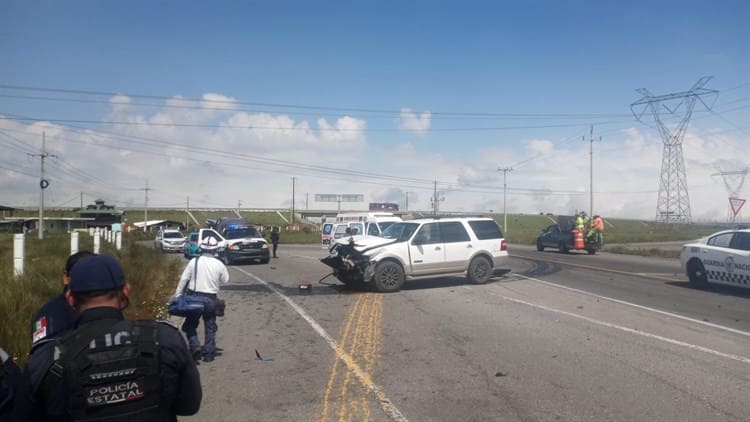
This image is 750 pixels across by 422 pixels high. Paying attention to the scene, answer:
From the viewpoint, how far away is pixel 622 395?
20.5ft

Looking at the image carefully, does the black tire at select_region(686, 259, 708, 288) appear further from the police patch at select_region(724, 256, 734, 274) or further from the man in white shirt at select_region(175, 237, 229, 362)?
the man in white shirt at select_region(175, 237, 229, 362)

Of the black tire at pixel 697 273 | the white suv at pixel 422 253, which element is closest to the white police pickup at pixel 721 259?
the black tire at pixel 697 273

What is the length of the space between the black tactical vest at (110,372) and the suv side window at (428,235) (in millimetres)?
13432

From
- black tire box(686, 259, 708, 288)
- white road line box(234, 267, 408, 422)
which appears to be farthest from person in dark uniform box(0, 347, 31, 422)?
black tire box(686, 259, 708, 288)

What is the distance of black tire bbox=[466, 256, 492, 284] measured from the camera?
1669 centimetres

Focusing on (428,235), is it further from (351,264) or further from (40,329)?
(40,329)

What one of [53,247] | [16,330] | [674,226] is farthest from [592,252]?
[674,226]

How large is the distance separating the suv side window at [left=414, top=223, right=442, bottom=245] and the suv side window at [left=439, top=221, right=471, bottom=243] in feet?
0.63

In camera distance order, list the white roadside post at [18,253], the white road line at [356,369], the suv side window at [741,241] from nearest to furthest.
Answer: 1. the white road line at [356,369]
2. the white roadside post at [18,253]
3. the suv side window at [741,241]

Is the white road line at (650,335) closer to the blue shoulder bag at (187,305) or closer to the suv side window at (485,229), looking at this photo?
the suv side window at (485,229)

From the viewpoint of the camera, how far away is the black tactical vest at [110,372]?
2613 mm

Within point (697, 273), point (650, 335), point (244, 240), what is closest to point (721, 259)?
point (697, 273)

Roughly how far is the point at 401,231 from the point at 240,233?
43.0 ft

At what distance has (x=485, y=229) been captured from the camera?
1722 cm
